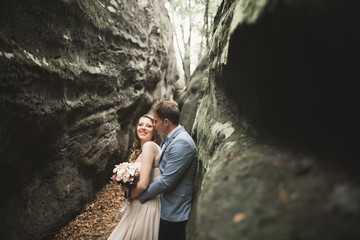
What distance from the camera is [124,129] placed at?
22.3ft

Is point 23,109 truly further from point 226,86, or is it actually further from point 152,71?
point 152,71

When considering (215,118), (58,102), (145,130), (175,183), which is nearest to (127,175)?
(175,183)

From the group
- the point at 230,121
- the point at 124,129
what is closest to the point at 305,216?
the point at 230,121

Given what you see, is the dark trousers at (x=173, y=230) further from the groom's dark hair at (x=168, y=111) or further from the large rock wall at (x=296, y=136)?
the large rock wall at (x=296, y=136)

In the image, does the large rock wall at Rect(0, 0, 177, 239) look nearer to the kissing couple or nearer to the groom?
the kissing couple

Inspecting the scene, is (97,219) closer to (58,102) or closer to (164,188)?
(58,102)

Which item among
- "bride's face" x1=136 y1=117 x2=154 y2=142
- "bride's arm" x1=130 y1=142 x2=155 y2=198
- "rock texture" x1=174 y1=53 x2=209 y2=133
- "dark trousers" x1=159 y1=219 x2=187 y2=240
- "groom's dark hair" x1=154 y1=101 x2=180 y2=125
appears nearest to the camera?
"dark trousers" x1=159 y1=219 x2=187 y2=240

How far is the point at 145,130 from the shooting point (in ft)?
12.2

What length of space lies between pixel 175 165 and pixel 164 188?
1.08 feet

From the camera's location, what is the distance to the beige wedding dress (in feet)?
9.06

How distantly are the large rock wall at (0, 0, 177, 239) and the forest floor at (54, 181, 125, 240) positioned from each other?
0.21 meters

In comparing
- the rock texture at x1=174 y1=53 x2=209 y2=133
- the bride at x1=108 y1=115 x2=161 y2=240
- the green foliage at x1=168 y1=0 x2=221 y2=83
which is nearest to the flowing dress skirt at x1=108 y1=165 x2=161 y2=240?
the bride at x1=108 y1=115 x2=161 y2=240

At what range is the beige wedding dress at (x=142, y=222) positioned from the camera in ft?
9.06

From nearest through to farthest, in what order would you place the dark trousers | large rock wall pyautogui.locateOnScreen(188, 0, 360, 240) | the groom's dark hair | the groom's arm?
1. large rock wall pyautogui.locateOnScreen(188, 0, 360, 240)
2. the groom's arm
3. the dark trousers
4. the groom's dark hair
